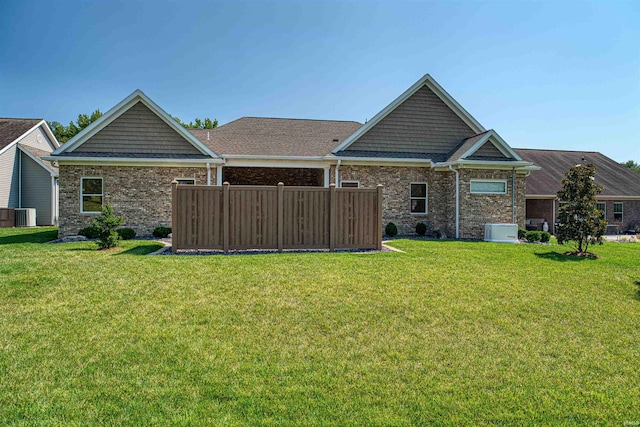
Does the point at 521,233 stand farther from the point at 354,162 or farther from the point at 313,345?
the point at 313,345

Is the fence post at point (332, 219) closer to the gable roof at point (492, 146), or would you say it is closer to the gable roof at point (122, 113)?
the gable roof at point (122, 113)

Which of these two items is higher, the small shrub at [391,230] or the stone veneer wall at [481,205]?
the stone veneer wall at [481,205]

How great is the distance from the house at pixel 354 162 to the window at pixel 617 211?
12453 mm

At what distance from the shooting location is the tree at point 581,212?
10.8m

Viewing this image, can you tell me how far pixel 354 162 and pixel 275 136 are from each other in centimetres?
479

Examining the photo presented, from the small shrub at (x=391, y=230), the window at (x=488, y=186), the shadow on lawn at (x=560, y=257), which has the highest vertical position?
the window at (x=488, y=186)

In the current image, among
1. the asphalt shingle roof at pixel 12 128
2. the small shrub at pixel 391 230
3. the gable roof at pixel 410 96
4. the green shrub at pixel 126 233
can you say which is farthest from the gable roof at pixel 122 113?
the asphalt shingle roof at pixel 12 128

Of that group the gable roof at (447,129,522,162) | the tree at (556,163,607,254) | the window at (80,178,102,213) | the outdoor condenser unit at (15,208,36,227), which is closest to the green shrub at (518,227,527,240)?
the gable roof at (447,129,522,162)

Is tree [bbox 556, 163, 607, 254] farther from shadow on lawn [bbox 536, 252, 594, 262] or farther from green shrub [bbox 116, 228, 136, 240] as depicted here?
green shrub [bbox 116, 228, 136, 240]

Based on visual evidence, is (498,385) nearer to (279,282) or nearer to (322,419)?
(322,419)

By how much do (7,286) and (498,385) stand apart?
7859 millimetres

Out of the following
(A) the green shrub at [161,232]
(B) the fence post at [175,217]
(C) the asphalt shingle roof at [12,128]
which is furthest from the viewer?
(C) the asphalt shingle roof at [12,128]

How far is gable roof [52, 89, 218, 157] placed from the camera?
14.2m

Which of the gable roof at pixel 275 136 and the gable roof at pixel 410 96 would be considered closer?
the gable roof at pixel 410 96
